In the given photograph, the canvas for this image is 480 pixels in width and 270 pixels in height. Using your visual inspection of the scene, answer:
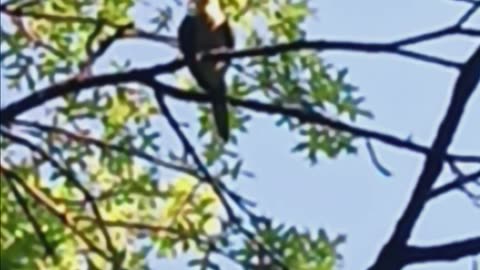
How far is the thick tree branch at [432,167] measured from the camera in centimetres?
94

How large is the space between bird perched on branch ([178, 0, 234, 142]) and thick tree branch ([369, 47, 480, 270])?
4.63 ft

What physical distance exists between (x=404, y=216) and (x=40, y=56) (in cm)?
228

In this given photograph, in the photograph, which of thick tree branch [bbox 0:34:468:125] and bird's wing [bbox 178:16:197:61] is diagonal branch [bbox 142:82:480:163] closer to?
thick tree branch [bbox 0:34:468:125]

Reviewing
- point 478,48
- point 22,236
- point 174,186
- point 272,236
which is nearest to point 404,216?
point 478,48

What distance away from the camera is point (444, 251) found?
973 mm

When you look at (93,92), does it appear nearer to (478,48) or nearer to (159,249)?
(159,249)

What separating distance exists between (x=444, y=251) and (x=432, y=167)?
0.26 feet

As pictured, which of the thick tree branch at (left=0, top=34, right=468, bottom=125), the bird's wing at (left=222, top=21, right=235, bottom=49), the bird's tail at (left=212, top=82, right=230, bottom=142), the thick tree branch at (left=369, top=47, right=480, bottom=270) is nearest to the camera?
the thick tree branch at (left=369, top=47, right=480, bottom=270)

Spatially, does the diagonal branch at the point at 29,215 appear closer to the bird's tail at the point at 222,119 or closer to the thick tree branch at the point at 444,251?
the bird's tail at the point at 222,119

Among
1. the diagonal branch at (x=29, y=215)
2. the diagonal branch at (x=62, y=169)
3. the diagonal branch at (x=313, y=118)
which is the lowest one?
the diagonal branch at (x=313, y=118)

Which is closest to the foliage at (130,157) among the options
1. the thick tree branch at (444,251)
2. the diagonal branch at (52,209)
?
the diagonal branch at (52,209)

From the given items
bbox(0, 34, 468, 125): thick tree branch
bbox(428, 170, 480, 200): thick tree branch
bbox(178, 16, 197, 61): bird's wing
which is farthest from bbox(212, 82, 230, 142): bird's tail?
bbox(428, 170, 480, 200): thick tree branch

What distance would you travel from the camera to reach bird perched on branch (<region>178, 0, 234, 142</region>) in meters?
2.73

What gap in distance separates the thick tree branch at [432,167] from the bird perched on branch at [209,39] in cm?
141
